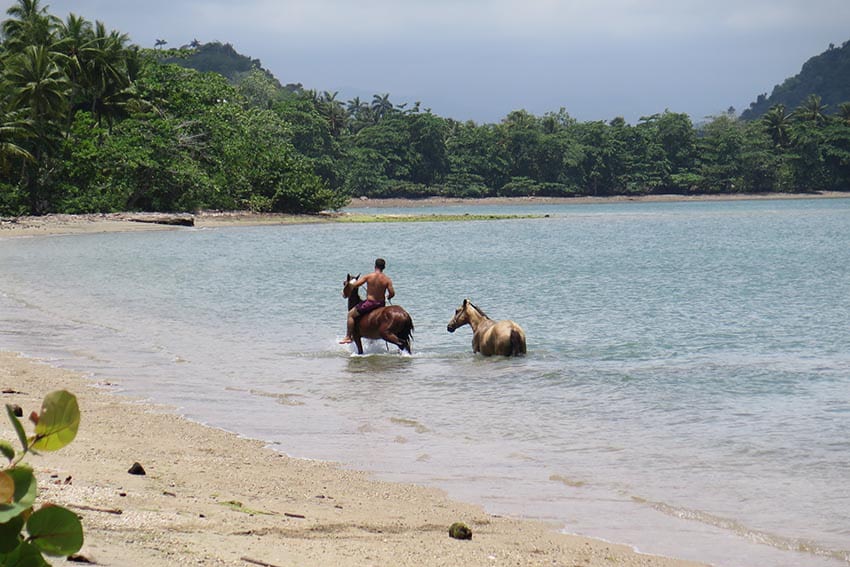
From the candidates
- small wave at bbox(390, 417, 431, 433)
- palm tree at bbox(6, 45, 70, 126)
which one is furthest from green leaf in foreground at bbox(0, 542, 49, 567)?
palm tree at bbox(6, 45, 70, 126)

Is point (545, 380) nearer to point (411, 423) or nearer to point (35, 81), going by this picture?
point (411, 423)

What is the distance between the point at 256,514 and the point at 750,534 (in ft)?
11.2

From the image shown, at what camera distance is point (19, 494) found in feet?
8.98

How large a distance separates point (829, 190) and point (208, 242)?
108128 mm

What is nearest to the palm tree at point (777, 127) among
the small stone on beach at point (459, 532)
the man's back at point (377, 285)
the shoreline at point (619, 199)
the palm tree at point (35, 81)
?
the shoreline at point (619, 199)

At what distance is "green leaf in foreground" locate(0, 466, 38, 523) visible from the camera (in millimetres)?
2666

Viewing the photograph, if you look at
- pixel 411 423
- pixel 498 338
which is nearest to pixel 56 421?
pixel 411 423

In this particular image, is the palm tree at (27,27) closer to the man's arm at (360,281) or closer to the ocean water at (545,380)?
the ocean water at (545,380)

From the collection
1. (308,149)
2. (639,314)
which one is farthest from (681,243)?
(308,149)

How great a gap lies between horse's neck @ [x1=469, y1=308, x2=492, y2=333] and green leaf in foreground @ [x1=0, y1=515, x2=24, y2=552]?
14499mm

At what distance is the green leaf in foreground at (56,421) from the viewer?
2.75 metres

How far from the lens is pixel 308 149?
116375mm

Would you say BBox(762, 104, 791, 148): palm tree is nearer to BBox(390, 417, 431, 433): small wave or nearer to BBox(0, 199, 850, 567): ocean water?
BBox(0, 199, 850, 567): ocean water

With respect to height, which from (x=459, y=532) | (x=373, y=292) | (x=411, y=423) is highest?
(x=373, y=292)
